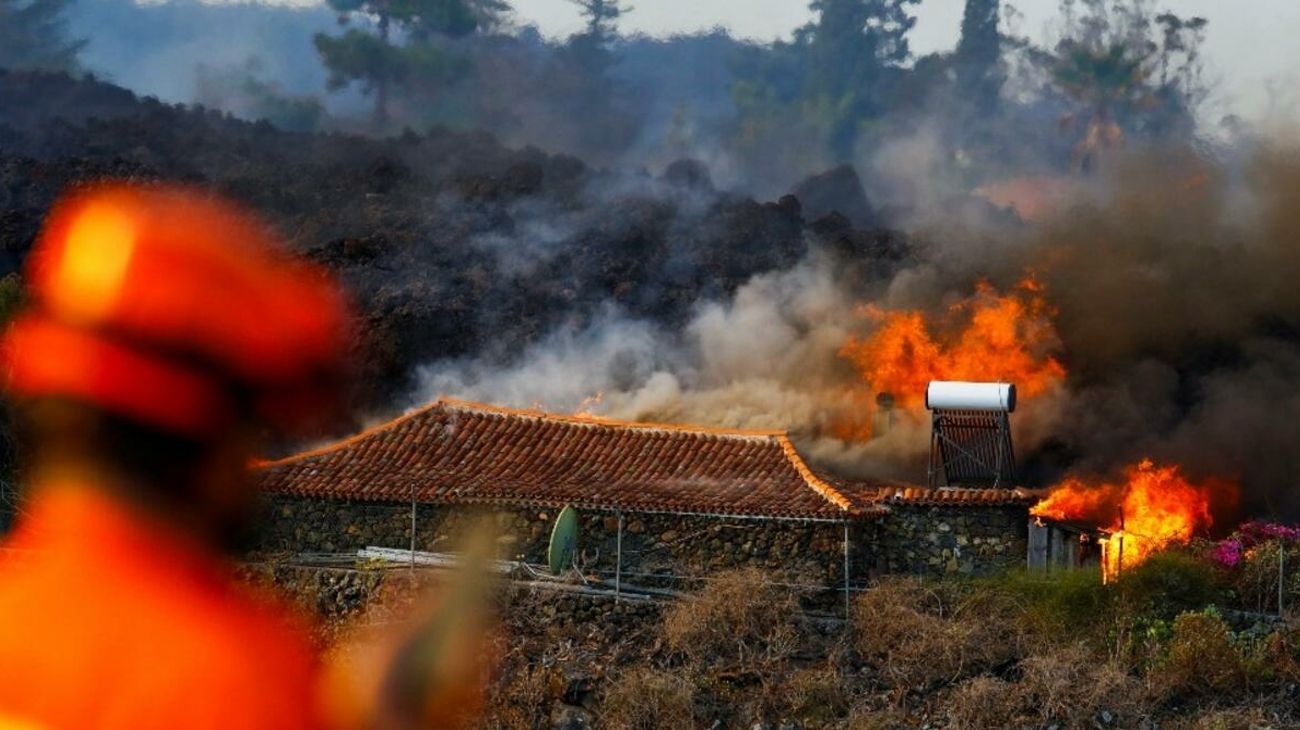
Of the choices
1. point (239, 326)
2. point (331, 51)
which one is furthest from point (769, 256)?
point (331, 51)

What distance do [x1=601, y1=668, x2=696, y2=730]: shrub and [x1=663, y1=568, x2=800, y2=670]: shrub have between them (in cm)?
115

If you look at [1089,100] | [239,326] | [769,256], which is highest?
[1089,100]

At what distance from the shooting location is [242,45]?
9225cm

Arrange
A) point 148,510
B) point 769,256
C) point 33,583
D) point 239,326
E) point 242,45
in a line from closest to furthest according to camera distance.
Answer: point 33,583 < point 148,510 < point 239,326 < point 769,256 < point 242,45

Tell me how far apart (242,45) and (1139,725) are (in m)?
71.4

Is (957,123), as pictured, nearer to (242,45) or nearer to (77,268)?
(242,45)

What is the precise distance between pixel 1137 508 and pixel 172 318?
78.7ft

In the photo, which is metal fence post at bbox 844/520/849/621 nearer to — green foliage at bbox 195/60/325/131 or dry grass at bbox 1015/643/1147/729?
dry grass at bbox 1015/643/1147/729

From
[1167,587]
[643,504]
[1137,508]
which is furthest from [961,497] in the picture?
[643,504]

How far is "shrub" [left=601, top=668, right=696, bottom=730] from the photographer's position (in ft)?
99.7

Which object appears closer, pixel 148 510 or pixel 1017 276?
pixel 148 510

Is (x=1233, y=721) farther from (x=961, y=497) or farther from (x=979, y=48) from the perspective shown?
(x=979, y=48)

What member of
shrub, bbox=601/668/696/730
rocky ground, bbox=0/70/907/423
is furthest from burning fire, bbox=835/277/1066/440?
rocky ground, bbox=0/70/907/423

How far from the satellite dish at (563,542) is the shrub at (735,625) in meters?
2.14
